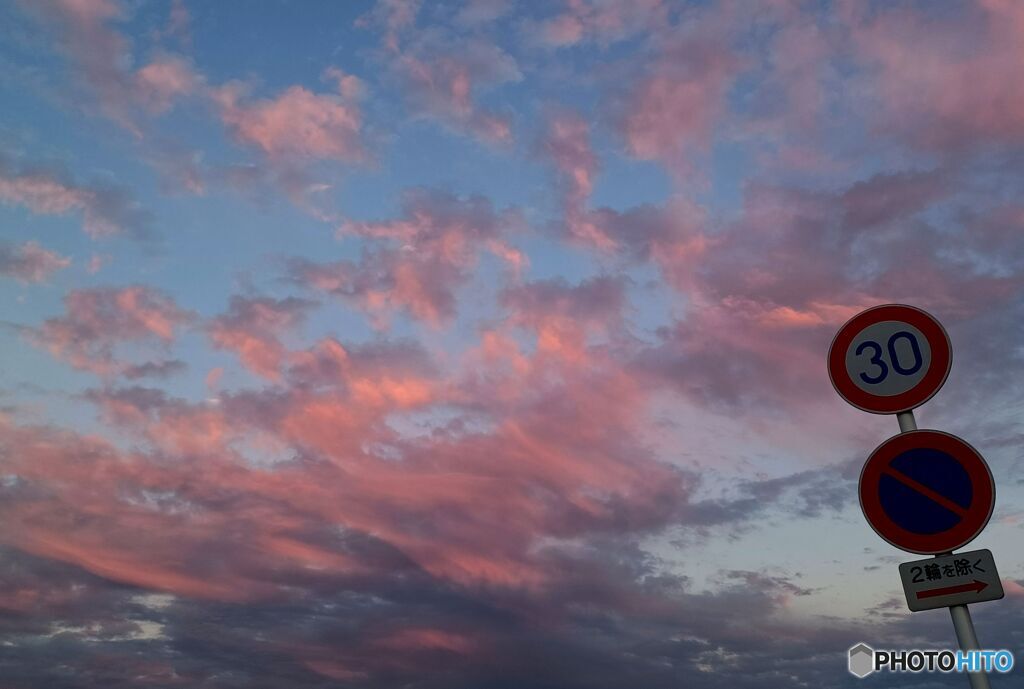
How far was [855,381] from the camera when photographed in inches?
279

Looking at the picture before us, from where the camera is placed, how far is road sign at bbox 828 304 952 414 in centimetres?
679

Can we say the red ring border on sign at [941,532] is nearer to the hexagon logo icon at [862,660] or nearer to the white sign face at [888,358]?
the white sign face at [888,358]

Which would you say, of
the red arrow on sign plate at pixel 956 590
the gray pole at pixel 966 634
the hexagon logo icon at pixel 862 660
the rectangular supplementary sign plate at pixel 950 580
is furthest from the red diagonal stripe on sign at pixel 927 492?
the hexagon logo icon at pixel 862 660

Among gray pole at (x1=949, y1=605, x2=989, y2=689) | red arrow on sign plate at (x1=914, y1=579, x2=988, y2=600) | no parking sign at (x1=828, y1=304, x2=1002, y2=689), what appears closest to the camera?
gray pole at (x1=949, y1=605, x2=989, y2=689)

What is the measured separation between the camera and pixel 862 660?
344 inches

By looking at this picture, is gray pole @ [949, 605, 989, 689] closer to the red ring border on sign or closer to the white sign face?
the red ring border on sign

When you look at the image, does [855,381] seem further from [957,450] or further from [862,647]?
[862,647]

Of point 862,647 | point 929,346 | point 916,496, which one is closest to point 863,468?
point 916,496

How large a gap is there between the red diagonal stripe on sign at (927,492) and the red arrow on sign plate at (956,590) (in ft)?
1.88

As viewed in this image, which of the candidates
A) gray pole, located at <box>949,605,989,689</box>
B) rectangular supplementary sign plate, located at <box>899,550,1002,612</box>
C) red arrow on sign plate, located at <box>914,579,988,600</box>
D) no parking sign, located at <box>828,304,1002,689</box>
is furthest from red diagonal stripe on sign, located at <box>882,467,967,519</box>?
gray pole, located at <box>949,605,989,689</box>

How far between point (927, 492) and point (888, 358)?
133cm

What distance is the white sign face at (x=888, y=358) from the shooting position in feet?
22.5

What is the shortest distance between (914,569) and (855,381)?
5.87ft

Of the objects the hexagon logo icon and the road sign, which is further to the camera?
the hexagon logo icon
